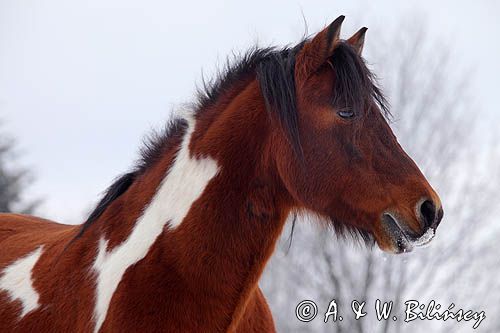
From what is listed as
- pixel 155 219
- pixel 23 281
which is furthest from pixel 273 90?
pixel 23 281

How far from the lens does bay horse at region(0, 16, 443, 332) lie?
137 inches

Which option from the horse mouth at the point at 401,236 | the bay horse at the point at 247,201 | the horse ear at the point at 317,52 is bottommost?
the horse mouth at the point at 401,236

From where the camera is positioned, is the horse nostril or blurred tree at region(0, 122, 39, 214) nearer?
the horse nostril

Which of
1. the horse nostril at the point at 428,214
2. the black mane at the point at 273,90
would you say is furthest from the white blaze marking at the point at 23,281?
the horse nostril at the point at 428,214

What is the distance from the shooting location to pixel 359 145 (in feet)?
11.5

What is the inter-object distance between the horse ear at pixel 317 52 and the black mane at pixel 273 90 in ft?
0.16

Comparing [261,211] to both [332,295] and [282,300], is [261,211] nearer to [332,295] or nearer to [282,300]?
[332,295]

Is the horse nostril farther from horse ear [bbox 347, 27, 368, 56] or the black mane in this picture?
horse ear [bbox 347, 27, 368, 56]

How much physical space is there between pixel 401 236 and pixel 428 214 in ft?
0.57

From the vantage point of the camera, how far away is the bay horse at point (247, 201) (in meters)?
3.47

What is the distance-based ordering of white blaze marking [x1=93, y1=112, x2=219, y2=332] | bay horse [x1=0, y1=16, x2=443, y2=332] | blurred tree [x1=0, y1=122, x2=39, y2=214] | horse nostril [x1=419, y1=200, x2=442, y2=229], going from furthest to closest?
blurred tree [x1=0, y1=122, x2=39, y2=214] < white blaze marking [x1=93, y1=112, x2=219, y2=332] < bay horse [x1=0, y1=16, x2=443, y2=332] < horse nostril [x1=419, y1=200, x2=442, y2=229]

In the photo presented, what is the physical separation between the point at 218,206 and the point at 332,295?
32.5ft

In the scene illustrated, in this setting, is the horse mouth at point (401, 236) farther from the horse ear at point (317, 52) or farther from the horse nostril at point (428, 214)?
the horse ear at point (317, 52)

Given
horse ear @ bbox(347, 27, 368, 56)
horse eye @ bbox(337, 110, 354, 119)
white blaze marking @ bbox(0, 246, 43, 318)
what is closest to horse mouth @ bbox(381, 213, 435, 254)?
horse eye @ bbox(337, 110, 354, 119)
